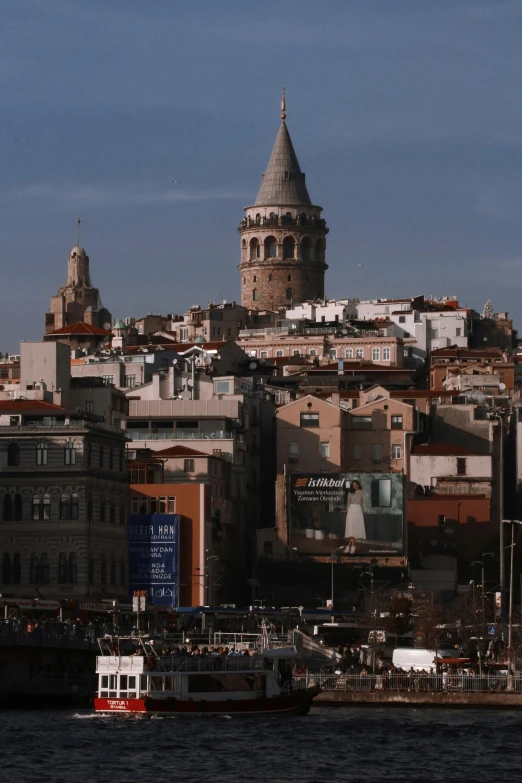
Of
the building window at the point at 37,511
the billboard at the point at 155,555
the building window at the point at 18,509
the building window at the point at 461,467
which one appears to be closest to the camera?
the building window at the point at 37,511

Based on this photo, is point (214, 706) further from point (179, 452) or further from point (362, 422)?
point (362, 422)

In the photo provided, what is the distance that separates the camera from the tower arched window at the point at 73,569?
120812 mm

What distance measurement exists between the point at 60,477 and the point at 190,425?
26881mm

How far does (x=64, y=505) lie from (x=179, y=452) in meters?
19.1

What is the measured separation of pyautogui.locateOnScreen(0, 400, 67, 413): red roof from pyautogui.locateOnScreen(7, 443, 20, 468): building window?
276 inches

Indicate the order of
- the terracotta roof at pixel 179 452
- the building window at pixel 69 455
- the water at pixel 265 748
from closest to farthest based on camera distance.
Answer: the water at pixel 265 748
the building window at pixel 69 455
the terracotta roof at pixel 179 452

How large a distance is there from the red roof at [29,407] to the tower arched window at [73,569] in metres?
11.8

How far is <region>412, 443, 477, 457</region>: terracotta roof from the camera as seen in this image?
149 m

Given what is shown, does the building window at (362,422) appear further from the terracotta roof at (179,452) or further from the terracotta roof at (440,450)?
the terracotta roof at (179,452)

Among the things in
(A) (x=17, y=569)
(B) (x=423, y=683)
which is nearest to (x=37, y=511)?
(A) (x=17, y=569)

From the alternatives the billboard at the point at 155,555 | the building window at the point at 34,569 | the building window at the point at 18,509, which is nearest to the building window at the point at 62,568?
the building window at the point at 34,569

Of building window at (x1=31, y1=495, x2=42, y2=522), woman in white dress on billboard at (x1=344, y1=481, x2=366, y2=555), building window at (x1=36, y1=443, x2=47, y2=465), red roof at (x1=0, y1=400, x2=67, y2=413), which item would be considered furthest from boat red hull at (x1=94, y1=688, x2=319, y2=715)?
woman in white dress on billboard at (x1=344, y1=481, x2=366, y2=555)

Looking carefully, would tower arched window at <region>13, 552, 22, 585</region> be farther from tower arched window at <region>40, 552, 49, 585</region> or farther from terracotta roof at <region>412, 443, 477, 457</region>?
terracotta roof at <region>412, 443, 477, 457</region>

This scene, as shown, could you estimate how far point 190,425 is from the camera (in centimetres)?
14888
